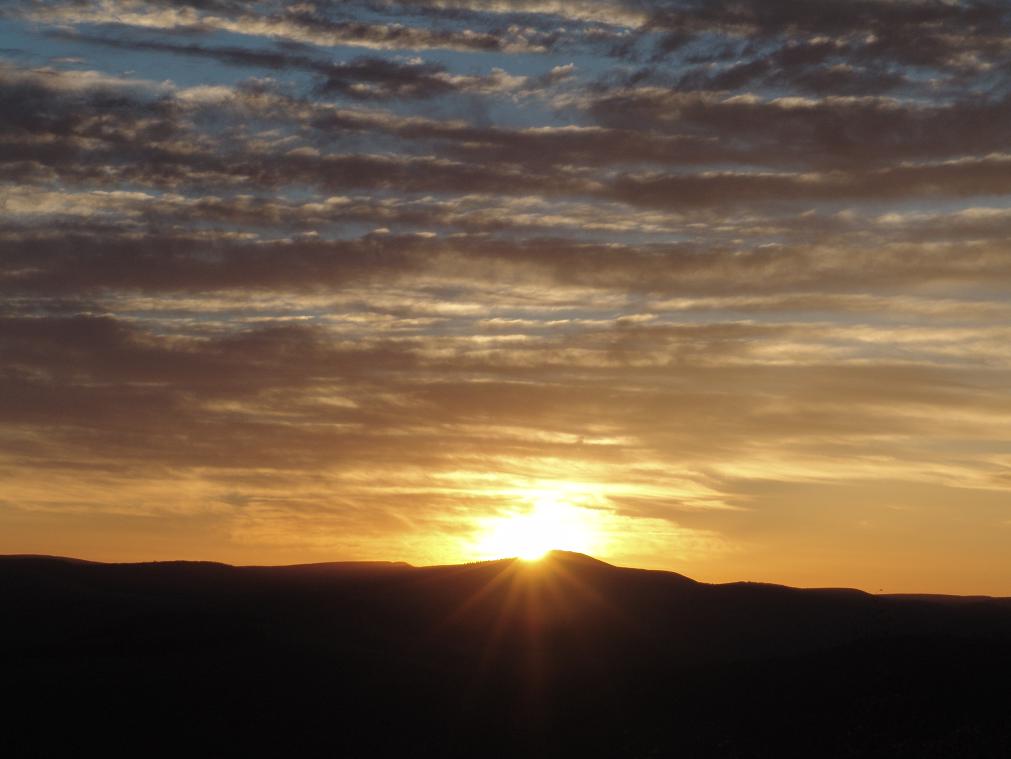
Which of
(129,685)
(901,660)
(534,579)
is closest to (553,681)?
(901,660)

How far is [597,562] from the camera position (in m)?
58.2

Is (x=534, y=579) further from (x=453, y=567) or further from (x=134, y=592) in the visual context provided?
(x=134, y=592)

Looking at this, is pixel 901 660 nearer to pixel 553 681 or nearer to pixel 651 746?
pixel 651 746

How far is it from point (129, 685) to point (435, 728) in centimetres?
838

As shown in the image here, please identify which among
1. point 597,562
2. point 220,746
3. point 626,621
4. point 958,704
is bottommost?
point 220,746

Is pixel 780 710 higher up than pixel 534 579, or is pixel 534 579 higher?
pixel 534 579

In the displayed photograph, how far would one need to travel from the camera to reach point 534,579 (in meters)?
51.1

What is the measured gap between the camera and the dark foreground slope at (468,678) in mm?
26953

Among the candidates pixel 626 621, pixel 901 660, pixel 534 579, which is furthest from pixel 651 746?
pixel 534 579

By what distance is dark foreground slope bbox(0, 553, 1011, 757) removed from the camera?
1061 inches

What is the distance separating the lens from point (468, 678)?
33.2 m

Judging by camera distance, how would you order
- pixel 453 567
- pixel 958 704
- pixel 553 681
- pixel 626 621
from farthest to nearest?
pixel 453 567
pixel 626 621
pixel 553 681
pixel 958 704

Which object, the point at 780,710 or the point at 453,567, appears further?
the point at 453,567

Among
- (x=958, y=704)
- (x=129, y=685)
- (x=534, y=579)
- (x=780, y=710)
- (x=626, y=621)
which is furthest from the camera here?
(x=534, y=579)
